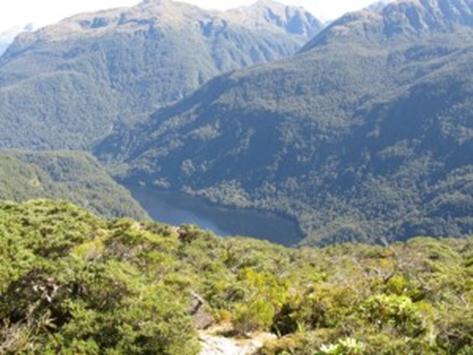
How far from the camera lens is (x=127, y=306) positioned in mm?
24516

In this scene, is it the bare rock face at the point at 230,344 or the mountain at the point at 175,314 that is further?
the bare rock face at the point at 230,344

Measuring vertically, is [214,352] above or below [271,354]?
below

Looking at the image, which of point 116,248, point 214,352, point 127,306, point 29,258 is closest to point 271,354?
point 214,352

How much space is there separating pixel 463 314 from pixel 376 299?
3775 millimetres

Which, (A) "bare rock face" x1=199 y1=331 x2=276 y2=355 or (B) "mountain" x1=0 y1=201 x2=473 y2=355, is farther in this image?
(A) "bare rock face" x1=199 y1=331 x2=276 y2=355

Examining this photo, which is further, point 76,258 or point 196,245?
point 196,245

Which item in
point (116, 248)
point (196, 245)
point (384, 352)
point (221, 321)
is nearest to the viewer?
point (384, 352)

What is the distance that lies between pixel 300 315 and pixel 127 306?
899cm

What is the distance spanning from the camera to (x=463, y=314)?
878 inches

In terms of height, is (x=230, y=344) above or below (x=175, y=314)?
below

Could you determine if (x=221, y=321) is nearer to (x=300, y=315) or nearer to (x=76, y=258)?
(x=300, y=315)

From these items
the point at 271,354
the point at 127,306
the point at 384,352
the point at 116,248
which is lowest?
the point at 116,248

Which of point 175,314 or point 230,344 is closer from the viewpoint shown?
point 175,314

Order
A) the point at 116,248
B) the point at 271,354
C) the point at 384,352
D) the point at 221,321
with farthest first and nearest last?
the point at 116,248, the point at 221,321, the point at 271,354, the point at 384,352
